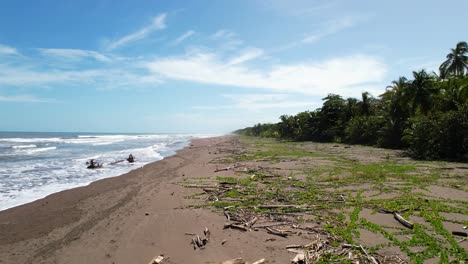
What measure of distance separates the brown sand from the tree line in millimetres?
22856

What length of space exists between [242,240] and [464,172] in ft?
52.8

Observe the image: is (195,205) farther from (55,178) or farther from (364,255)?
(55,178)

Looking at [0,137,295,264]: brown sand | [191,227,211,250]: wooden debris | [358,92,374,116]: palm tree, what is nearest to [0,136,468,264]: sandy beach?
[0,137,295,264]: brown sand

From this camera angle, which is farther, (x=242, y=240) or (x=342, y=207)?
(x=342, y=207)

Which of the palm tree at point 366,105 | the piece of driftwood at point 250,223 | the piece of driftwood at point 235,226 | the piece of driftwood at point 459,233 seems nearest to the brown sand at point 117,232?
the piece of driftwood at point 235,226

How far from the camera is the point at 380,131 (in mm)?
39250

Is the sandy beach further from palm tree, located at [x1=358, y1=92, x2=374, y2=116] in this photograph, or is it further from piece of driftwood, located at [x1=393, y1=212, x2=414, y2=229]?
palm tree, located at [x1=358, y1=92, x2=374, y2=116]

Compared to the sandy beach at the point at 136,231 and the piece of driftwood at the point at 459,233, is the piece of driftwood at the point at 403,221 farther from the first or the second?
the piece of driftwood at the point at 459,233

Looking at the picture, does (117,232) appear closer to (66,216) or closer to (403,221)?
(66,216)

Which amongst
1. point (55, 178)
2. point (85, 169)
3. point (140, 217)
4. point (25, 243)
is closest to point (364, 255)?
point (140, 217)

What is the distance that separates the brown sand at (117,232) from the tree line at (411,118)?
22.9 meters

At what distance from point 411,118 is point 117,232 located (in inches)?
1224

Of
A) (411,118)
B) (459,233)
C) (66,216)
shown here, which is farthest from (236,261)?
(411,118)

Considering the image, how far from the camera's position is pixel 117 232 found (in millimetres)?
8305
